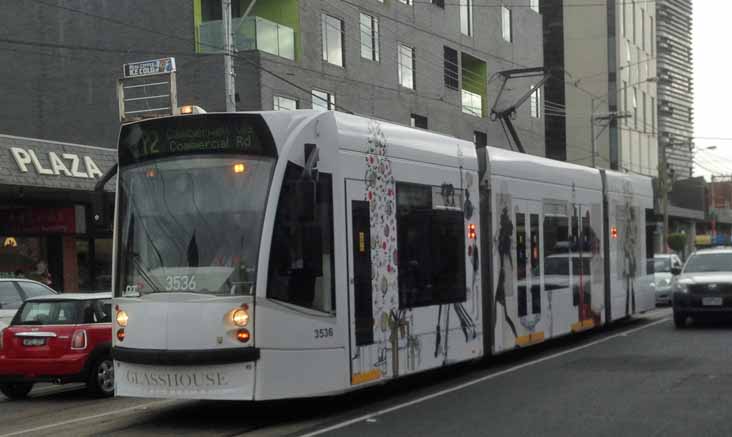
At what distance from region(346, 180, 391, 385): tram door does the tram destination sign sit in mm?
1205

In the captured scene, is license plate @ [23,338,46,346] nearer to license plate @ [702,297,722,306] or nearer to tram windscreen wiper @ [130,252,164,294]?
tram windscreen wiper @ [130,252,164,294]

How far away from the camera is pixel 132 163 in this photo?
11078 millimetres

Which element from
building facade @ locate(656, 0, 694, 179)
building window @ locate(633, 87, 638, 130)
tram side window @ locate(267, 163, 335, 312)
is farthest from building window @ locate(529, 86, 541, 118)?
tram side window @ locate(267, 163, 335, 312)

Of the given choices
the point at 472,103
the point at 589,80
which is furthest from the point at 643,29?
the point at 472,103

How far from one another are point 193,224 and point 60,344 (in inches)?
164

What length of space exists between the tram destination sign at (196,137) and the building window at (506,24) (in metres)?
34.6

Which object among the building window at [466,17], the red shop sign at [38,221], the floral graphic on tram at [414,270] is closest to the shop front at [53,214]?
the red shop sign at [38,221]

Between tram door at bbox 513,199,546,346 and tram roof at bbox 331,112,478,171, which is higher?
tram roof at bbox 331,112,478,171

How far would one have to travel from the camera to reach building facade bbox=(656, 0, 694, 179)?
255 feet

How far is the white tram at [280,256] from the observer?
1009cm

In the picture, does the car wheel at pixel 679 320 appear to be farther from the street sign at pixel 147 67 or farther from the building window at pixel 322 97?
the building window at pixel 322 97

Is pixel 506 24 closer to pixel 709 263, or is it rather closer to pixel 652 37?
pixel 709 263

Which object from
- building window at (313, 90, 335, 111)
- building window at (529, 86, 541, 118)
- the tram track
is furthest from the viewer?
building window at (529, 86, 541, 118)

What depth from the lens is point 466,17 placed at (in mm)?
40750
